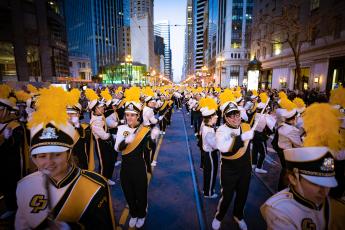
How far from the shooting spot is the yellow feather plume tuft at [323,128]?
175 centimetres

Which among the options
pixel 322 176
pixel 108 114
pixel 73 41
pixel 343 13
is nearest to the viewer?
pixel 322 176

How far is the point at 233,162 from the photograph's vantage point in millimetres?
3648

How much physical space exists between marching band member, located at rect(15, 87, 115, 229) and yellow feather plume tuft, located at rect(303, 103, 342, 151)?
1.92 m

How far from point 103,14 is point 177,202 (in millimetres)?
147230

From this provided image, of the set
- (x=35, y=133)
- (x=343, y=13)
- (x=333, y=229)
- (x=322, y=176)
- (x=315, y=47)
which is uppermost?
(x=343, y=13)

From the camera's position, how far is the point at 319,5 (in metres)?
22.0

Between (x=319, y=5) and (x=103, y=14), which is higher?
(x=103, y=14)

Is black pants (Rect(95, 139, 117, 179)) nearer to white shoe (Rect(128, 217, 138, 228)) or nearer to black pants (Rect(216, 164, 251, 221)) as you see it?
white shoe (Rect(128, 217, 138, 228))

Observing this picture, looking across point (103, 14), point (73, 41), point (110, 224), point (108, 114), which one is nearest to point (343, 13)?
point (108, 114)

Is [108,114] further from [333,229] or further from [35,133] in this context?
[333,229]

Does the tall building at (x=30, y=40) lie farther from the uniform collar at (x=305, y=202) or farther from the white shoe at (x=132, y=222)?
the uniform collar at (x=305, y=202)

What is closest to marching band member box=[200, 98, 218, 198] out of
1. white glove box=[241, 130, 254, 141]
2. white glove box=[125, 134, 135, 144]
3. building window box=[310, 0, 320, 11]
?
white glove box=[241, 130, 254, 141]

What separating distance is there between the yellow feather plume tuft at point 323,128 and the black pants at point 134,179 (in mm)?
2703

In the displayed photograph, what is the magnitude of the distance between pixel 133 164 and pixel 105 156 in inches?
81.7
